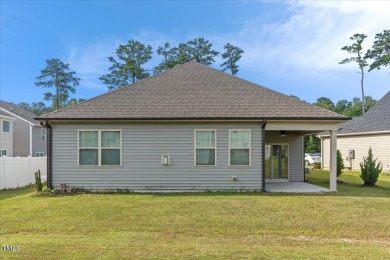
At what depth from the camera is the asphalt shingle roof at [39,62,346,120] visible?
11.3m

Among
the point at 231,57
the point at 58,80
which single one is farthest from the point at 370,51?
the point at 58,80

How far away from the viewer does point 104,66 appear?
42.2 metres

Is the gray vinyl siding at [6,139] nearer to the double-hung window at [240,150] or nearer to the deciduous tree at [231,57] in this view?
the double-hung window at [240,150]

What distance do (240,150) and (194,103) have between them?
2.63 meters

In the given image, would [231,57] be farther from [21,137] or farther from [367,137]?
[21,137]

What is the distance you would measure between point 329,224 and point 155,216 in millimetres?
4228

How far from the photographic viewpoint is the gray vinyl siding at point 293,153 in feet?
48.8

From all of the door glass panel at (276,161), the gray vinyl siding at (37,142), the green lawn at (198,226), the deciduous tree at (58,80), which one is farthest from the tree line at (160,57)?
the green lawn at (198,226)

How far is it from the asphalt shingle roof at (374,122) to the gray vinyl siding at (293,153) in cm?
1035

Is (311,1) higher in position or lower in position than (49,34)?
lower

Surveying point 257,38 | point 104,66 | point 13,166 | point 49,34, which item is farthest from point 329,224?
point 104,66

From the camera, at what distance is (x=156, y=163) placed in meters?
11.4

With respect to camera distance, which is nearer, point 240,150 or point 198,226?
point 198,226

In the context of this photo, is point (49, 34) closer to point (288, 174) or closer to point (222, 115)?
point (222, 115)
